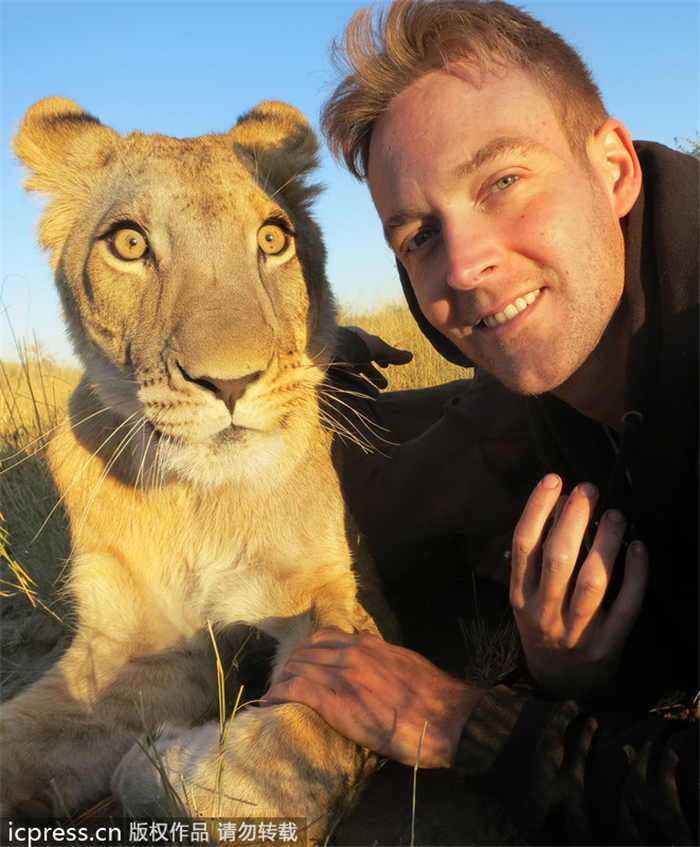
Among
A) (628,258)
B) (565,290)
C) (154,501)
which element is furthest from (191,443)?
(628,258)

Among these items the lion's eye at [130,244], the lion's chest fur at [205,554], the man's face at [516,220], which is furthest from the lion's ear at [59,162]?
the man's face at [516,220]

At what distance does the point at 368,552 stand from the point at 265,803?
40.5 inches

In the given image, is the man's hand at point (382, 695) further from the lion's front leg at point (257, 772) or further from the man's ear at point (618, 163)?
the man's ear at point (618, 163)

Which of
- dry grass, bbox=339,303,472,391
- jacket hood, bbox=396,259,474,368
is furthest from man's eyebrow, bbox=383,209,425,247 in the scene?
dry grass, bbox=339,303,472,391

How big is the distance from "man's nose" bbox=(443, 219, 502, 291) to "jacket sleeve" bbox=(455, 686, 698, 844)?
103 centimetres

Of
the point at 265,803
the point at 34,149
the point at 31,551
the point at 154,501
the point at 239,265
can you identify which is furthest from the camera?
the point at 31,551

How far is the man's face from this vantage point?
2.11m

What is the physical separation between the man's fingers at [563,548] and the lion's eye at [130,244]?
149cm

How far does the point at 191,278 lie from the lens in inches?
92.9

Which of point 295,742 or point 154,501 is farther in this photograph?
point 154,501

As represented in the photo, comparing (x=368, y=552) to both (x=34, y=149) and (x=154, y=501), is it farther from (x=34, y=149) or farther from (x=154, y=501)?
(x=34, y=149)

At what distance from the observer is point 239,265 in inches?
95.6

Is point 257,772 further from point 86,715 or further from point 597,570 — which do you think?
point 597,570

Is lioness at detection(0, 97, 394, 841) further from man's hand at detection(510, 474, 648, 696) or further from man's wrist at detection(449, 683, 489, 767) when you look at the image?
man's hand at detection(510, 474, 648, 696)
